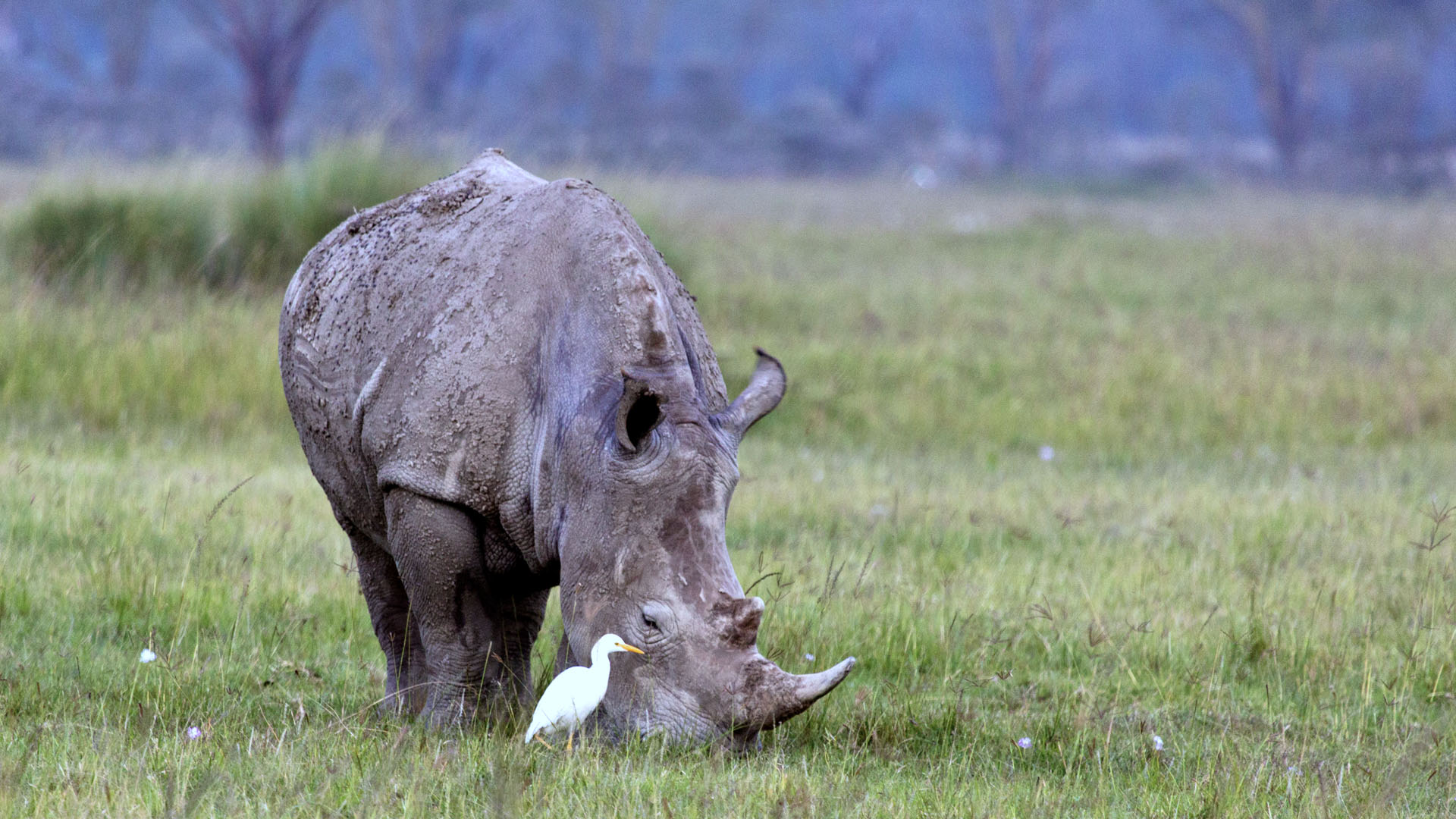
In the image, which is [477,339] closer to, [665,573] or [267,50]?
[665,573]

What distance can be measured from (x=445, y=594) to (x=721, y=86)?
2268 inches

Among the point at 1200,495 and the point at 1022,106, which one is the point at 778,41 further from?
the point at 1200,495

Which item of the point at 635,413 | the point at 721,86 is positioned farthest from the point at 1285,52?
the point at 635,413

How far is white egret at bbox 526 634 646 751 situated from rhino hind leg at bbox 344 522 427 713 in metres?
1.24

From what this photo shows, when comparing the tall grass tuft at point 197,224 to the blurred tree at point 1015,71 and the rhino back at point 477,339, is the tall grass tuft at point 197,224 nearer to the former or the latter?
the rhino back at point 477,339

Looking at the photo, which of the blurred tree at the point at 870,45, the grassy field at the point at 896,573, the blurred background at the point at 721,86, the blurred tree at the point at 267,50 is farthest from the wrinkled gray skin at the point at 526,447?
the blurred tree at the point at 870,45

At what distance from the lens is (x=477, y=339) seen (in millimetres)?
4309

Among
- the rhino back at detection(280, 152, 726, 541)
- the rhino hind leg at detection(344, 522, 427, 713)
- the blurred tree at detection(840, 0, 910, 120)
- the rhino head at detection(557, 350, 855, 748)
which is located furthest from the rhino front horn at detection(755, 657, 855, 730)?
the blurred tree at detection(840, 0, 910, 120)

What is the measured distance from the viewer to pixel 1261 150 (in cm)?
6838

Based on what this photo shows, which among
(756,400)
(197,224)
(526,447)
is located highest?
(756,400)

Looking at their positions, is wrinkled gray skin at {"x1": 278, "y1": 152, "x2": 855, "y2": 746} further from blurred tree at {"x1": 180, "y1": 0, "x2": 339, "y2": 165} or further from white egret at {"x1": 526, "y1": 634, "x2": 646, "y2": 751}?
blurred tree at {"x1": 180, "y1": 0, "x2": 339, "y2": 165}

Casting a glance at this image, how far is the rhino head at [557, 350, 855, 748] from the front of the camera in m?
3.71

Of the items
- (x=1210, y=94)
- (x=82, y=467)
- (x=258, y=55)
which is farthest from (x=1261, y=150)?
(x=82, y=467)

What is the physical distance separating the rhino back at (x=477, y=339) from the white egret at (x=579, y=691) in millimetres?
573
